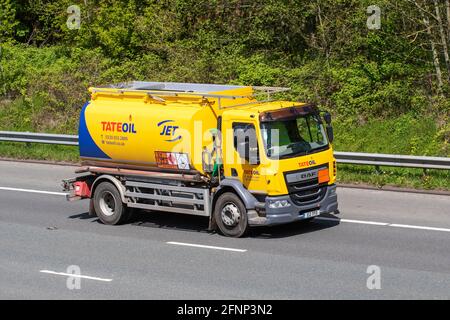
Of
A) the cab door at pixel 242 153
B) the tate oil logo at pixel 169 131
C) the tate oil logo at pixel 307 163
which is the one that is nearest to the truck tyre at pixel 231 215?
the cab door at pixel 242 153

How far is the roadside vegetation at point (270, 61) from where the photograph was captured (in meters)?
24.6

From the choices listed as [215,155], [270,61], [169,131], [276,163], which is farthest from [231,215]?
[270,61]

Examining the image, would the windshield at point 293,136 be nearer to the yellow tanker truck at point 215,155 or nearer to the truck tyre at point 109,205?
the yellow tanker truck at point 215,155

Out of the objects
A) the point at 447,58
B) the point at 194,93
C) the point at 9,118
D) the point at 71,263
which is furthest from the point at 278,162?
the point at 9,118

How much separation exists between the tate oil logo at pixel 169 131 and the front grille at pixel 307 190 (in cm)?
222

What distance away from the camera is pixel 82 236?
17656 mm

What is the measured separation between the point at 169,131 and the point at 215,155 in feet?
3.23

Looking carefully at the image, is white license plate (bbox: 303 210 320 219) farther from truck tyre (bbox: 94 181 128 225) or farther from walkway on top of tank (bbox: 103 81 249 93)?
truck tyre (bbox: 94 181 128 225)

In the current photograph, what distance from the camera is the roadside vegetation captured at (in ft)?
80.7

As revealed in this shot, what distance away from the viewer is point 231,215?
16.9 m

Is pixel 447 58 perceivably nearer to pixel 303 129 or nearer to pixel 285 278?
pixel 303 129

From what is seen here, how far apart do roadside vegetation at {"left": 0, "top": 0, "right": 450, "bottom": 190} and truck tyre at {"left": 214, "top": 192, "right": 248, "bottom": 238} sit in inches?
223

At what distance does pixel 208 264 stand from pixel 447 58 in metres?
12.6

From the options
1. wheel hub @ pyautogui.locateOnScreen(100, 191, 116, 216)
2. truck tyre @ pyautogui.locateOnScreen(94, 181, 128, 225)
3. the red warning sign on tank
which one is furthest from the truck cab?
wheel hub @ pyautogui.locateOnScreen(100, 191, 116, 216)
